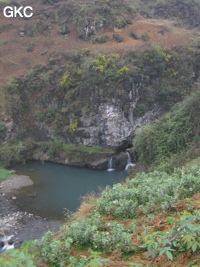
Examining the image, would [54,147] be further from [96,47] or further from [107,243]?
[107,243]

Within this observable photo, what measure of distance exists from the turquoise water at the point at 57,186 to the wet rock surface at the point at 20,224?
19.6 inches

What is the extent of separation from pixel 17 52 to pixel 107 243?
95.7 ft

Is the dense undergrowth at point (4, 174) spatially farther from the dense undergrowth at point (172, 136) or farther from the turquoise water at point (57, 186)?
the dense undergrowth at point (172, 136)

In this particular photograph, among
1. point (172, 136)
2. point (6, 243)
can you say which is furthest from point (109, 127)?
point (6, 243)

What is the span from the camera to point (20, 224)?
50.1 ft

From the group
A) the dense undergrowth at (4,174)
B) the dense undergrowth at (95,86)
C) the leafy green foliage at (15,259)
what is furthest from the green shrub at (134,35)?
the leafy green foliage at (15,259)

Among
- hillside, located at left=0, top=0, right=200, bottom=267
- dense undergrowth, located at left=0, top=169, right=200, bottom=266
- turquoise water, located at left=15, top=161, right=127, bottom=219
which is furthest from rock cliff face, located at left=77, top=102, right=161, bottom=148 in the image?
dense undergrowth, located at left=0, top=169, right=200, bottom=266

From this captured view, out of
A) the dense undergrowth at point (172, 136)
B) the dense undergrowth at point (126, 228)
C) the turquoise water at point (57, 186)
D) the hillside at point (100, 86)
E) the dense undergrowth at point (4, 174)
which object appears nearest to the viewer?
the dense undergrowth at point (126, 228)

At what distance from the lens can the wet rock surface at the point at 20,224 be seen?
46.2ft

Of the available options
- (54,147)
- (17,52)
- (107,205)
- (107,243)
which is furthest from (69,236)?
(17,52)

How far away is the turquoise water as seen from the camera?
56.9 feet

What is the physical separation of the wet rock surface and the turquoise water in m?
0.50

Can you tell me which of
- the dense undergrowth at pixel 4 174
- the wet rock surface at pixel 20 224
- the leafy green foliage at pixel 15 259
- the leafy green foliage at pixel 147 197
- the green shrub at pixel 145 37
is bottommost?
the dense undergrowth at pixel 4 174

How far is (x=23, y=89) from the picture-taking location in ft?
91.7
